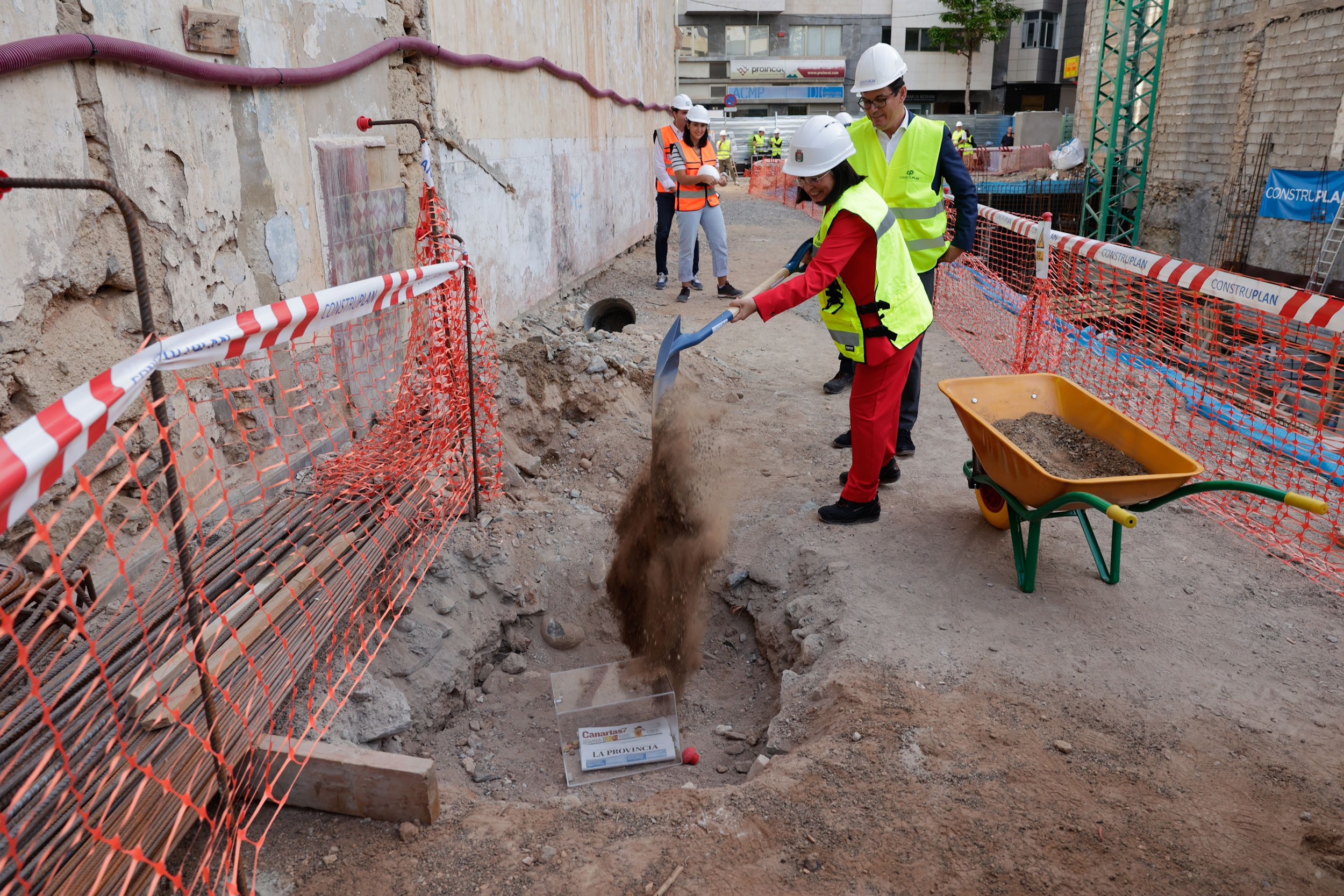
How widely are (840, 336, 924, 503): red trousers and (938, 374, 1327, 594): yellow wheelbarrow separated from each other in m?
0.26

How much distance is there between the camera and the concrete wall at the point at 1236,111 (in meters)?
13.1

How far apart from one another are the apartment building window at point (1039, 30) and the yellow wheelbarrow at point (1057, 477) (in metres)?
44.9

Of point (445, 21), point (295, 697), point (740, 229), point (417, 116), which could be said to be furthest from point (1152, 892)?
point (740, 229)

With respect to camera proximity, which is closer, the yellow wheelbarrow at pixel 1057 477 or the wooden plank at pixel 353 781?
the wooden plank at pixel 353 781

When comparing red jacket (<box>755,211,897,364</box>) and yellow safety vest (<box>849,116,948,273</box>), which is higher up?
yellow safety vest (<box>849,116,948,273</box>)

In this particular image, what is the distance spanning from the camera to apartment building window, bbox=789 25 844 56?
44.5 metres

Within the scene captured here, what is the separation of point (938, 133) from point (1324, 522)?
2710mm

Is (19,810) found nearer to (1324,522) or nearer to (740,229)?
(1324,522)

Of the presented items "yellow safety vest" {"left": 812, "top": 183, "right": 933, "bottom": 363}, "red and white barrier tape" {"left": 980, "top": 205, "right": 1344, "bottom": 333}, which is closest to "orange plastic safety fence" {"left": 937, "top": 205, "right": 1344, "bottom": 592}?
"red and white barrier tape" {"left": 980, "top": 205, "right": 1344, "bottom": 333}

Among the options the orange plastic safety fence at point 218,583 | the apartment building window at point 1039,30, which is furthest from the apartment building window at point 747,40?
the orange plastic safety fence at point 218,583

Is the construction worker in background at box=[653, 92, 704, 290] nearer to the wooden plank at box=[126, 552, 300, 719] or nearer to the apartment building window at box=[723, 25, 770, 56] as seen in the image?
the wooden plank at box=[126, 552, 300, 719]

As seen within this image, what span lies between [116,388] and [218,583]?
4.36ft

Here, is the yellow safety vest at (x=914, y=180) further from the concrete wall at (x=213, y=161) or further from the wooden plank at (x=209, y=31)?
the wooden plank at (x=209, y=31)

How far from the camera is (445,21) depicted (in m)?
5.46
